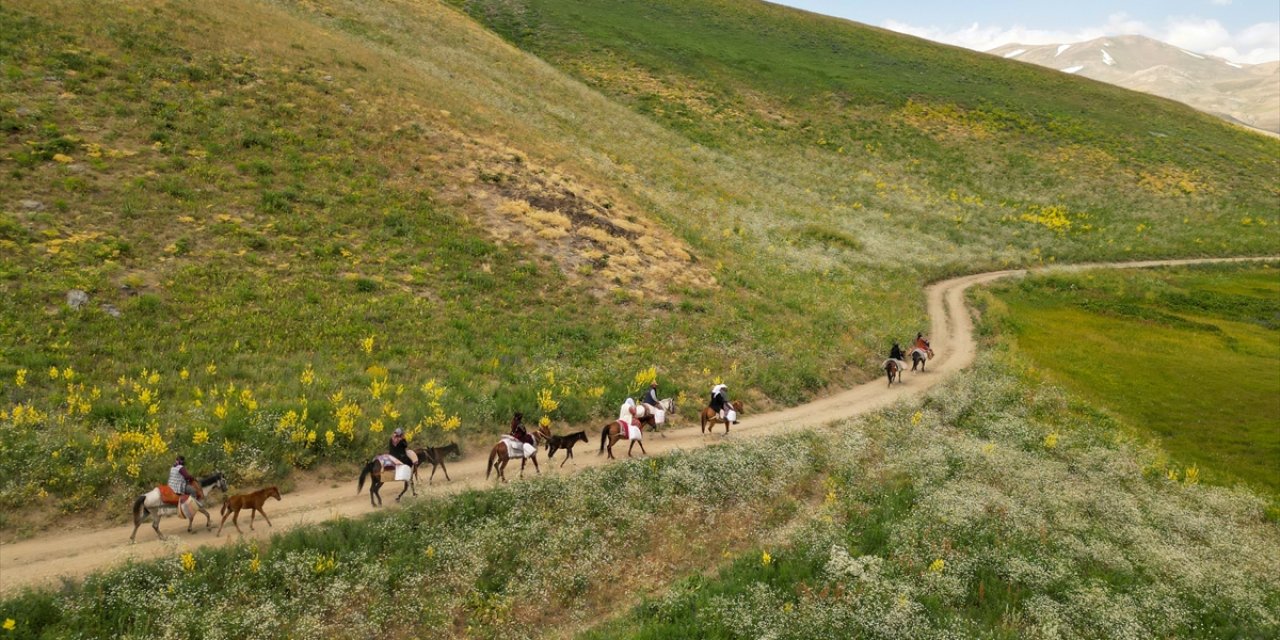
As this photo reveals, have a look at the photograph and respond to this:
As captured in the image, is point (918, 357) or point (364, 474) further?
point (918, 357)

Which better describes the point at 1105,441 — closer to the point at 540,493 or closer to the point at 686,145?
the point at 540,493

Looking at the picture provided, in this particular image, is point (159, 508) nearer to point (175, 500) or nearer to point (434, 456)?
point (175, 500)

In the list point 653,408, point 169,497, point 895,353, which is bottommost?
point 169,497

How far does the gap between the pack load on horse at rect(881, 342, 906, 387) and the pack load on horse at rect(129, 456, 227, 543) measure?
26106 millimetres

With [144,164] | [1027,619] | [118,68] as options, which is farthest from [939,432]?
[118,68]

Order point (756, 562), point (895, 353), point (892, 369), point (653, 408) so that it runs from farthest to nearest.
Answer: point (895, 353) < point (892, 369) < point (653, 408) < point (756, 562)

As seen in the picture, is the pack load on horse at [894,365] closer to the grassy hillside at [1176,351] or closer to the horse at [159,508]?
the grassy hillside at [1176,351]

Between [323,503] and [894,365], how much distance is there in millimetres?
24091

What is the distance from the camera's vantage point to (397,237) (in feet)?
104

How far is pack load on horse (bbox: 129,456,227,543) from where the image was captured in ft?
46.4

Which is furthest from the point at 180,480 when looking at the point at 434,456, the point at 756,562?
the point at 756,562

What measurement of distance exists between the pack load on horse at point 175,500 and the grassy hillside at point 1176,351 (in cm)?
3100

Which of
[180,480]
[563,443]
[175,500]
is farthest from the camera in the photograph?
[563,443]

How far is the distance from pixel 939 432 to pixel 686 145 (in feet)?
170
